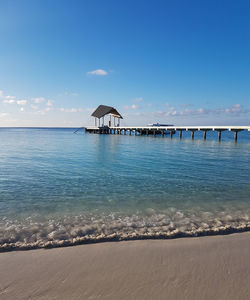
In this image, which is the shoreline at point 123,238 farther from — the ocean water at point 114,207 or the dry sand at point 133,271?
the dry sand at point 133,271

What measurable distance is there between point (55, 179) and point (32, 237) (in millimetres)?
5217

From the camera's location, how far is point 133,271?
113 inches

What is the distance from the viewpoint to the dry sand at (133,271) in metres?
2.45

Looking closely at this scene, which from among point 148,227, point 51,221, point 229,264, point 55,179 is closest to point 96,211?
point 51,221

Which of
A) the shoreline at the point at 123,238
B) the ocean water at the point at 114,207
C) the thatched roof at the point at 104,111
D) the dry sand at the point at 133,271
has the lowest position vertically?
the ocean water at the point at 114,207

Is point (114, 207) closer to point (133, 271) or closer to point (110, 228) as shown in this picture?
point (110, 228)

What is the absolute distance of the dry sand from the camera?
2453 mm

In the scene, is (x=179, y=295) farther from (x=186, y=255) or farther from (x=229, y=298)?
(x=186, y=255)

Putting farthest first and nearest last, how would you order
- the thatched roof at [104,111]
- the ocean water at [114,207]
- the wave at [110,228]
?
the thatched roof at [104,111]
the ocean water at [114,207]
the wave at [110,228]

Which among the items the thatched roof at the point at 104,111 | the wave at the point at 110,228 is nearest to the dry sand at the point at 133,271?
the wave at the point at 110,228

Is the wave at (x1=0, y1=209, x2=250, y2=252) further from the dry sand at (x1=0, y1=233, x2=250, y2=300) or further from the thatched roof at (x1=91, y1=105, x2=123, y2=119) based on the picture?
the thatched roof at (x1=91, y1=105, x2=123, y2=119)

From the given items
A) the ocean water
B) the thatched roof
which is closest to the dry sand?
the ocean water

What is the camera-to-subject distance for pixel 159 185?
26.6 ft

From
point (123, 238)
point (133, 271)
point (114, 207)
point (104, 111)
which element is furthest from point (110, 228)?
point (104, 111)
